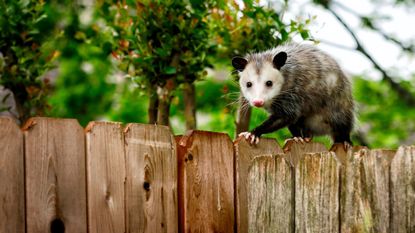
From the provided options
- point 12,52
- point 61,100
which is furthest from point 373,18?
point 12,52

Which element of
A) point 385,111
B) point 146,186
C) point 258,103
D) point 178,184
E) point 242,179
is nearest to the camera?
point 146,186

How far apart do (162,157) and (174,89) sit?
3.48 feet

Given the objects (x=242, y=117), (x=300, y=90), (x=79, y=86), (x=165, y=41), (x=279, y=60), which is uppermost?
(x=79, y=86)

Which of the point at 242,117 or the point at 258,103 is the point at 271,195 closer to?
the point at 258,103

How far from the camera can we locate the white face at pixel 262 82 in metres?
3.54

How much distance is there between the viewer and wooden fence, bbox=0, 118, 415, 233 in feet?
6.57

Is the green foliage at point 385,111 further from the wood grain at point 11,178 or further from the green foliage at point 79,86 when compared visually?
the wood grain at point 11,178

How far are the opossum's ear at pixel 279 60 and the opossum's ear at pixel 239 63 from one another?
0.17 meters

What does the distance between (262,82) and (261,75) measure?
0.14ft

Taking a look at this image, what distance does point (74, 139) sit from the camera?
2.26 m

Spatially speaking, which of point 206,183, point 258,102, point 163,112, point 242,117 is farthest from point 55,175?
point 242,117

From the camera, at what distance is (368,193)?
200cm

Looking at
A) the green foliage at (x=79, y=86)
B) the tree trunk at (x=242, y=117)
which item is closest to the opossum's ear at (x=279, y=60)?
the tree trunk at (x=242, y=117)

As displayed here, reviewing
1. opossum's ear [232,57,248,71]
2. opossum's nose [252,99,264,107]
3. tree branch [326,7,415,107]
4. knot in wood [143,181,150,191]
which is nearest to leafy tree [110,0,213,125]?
opossum's ear [232,57,248,71]
